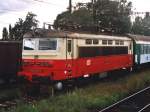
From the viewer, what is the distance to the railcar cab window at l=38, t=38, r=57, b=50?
1983 cm

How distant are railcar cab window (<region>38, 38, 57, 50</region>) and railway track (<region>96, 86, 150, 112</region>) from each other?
161 inches

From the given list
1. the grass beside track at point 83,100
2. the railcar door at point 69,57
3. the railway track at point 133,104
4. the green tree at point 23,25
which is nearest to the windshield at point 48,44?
the railcar door at point 69,57

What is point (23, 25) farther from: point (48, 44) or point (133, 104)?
point (133, 104)

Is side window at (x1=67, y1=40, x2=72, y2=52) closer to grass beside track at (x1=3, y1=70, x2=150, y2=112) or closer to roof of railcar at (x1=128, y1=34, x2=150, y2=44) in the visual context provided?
grass beside track at (x1=3, y1=70, x2=150, y2=112)

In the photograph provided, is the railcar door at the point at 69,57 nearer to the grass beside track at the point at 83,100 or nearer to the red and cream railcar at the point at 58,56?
the red and cream railcar at the point at 58,56

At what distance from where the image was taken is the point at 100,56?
946 inches

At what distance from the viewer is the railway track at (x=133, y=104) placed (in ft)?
54.5

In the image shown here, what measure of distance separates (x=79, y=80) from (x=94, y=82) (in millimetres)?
2921

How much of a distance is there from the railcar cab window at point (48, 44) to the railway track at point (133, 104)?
408cm

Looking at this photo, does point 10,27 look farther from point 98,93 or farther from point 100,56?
point 98,93

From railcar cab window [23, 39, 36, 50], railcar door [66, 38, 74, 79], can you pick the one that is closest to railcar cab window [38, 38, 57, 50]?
railcar cab window [23, 39, 36, 50]

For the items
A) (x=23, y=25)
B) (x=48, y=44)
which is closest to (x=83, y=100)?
(x=48, y=44)

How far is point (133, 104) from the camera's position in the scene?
1809cm

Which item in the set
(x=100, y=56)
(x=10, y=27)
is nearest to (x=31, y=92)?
(x=100, y=56)
